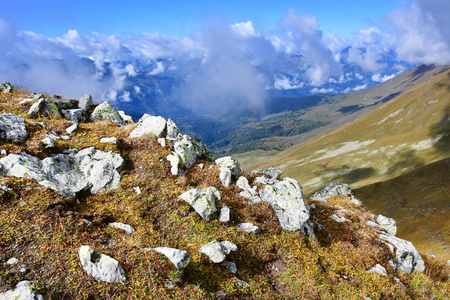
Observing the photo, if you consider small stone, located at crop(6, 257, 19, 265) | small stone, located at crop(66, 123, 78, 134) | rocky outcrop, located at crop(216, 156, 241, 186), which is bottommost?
small stone, located at crop(6, 257, 19, 265)

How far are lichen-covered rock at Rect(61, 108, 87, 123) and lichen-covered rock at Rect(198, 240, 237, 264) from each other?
1865 cm

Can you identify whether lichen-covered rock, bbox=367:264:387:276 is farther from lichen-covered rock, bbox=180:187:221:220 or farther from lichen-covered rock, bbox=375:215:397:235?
lichen-covered rock, bbox=180:187:221:220

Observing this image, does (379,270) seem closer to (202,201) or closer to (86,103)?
(202,201)

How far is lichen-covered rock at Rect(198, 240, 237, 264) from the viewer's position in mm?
11438

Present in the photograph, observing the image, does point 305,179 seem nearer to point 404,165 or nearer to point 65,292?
point 404,165

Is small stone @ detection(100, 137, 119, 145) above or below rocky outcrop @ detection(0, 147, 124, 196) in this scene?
above

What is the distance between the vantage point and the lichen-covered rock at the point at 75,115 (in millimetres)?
22172

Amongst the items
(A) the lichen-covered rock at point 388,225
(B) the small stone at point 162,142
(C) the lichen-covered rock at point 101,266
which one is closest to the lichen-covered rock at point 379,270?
(A) the lichen-covered rock at point 388,225

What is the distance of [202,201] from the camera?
14.6 m

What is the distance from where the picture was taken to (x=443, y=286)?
15.2 m

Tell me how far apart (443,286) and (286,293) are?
39.9ft

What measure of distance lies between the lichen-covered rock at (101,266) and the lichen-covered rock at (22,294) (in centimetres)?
159

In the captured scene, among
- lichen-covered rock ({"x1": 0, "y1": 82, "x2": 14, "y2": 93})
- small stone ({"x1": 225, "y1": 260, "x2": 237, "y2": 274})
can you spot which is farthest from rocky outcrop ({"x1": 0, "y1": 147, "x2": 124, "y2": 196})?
lichen-covered rock ({"x1": 0, "y1": 82, "x2": 14, "y2": 93})

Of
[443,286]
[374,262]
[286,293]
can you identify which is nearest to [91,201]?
[286,293]
